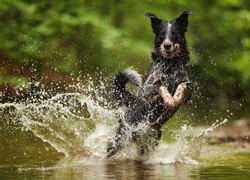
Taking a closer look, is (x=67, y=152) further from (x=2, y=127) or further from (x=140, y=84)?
(x=2, y=127)

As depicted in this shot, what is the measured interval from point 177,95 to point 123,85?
83cm

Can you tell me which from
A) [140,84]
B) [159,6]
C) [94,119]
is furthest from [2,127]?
[159,6]

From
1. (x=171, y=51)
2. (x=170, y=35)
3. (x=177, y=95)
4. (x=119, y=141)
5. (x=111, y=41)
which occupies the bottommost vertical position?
(x=119, y=141)

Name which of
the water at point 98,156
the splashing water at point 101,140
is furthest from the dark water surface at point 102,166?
the splashing water at point 101,140

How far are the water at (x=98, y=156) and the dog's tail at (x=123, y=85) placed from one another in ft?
0.46

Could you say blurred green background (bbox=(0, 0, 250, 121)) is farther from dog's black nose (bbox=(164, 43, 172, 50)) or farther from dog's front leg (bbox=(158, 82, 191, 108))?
dog's front leg (bbox=(158, 82, 191, 108))

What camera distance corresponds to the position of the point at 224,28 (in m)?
12.2

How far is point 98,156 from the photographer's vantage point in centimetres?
680

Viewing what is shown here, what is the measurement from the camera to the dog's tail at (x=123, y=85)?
7.02 meters

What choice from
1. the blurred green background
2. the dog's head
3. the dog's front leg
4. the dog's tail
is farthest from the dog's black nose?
the blurred green background

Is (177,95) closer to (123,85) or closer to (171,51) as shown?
(171,51)

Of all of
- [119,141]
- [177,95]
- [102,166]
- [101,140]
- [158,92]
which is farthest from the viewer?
[101,140]

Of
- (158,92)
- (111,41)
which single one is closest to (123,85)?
(158,92)

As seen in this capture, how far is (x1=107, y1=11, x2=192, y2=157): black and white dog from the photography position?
6676mm
